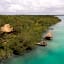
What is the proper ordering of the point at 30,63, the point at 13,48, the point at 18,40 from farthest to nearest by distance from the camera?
the point at 18,40
the point at 13,48
the point at 30,63

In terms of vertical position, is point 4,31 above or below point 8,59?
above

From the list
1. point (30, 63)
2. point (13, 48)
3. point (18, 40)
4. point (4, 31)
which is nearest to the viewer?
point (30, 63)

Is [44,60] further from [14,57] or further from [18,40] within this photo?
[18,40]

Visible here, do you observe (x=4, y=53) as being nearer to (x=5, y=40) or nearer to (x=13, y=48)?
(x=13, y=48)

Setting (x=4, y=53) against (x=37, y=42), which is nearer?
(x=4, y=53)

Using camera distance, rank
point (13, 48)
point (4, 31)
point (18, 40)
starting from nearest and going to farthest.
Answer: point (13, 48)
point (18, 40)
point (4, 31)

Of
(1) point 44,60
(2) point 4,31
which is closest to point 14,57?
(1) point 44,60

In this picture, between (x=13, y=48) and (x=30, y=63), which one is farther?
(x=13, y=48)

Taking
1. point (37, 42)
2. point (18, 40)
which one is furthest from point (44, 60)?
point (37, 42)

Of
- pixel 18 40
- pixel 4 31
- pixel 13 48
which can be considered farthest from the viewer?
pixel 4 31
